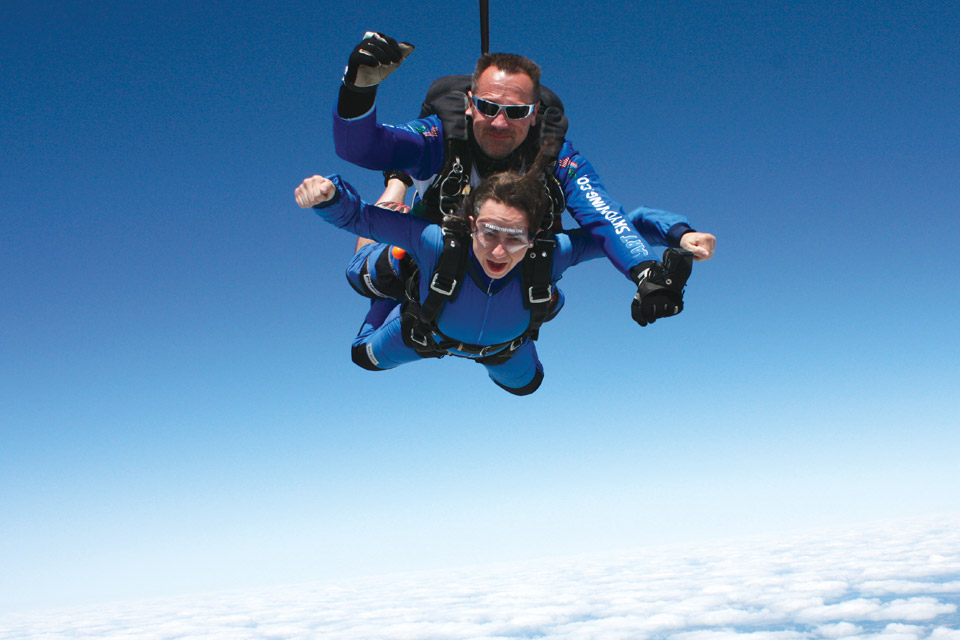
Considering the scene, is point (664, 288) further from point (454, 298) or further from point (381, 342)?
point (381, 342)

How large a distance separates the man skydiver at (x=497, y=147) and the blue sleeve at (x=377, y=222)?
0.19 m

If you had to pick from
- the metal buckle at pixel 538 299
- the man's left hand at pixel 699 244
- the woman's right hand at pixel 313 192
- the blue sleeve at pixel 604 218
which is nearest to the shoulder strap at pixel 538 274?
the metal buckle at pixel 538 299

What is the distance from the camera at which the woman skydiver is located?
2719mm

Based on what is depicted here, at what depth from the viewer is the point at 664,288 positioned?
7.36ft

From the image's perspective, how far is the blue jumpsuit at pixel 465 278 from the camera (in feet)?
8.93

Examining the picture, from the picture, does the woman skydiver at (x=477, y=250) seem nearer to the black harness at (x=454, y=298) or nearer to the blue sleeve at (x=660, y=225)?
the black harness at (x=454, y=298)

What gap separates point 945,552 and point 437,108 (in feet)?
870

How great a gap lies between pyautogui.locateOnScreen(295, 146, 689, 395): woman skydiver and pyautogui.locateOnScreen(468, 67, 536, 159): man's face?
186 millimetres

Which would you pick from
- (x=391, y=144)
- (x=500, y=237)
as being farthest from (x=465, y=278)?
(x=391, y=144)

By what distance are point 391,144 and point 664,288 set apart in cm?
145

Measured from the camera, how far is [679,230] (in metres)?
2.61

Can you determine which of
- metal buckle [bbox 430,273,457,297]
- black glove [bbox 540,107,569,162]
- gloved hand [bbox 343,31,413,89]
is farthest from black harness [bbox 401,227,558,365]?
gloved hand [bbox 343,31,413,89]

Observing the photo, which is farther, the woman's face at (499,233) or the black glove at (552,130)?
the black glove at (552,130)

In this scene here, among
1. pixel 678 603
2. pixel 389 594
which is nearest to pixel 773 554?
pixel 678 603
